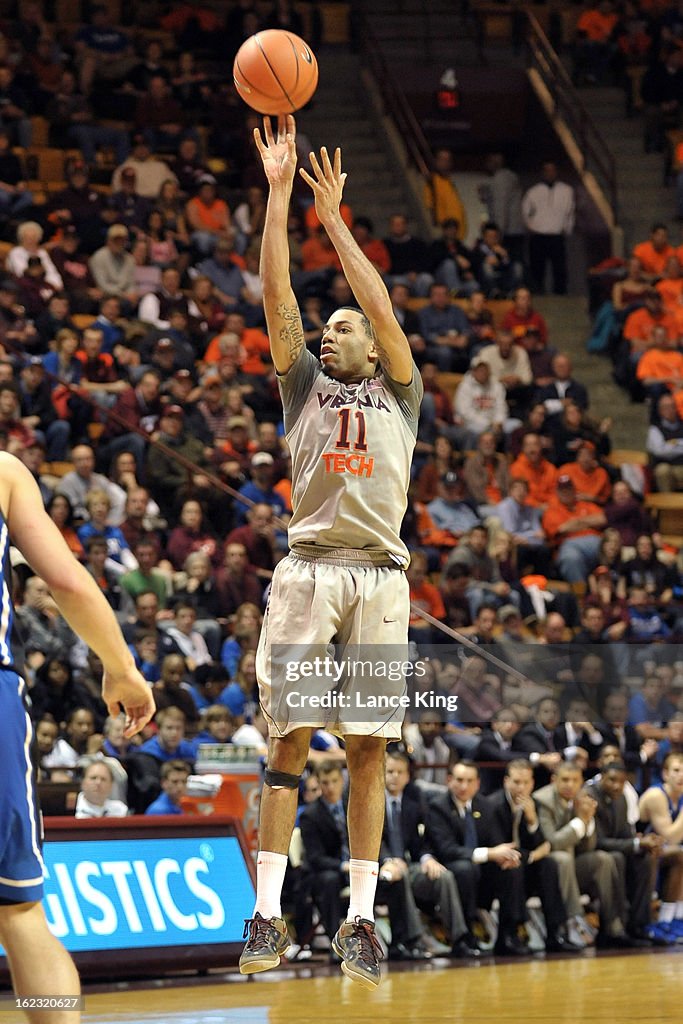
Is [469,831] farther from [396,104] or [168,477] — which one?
[396,104]

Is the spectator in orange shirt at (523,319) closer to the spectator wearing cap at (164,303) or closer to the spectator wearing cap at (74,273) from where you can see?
the spectator wearing cap at (164,303)

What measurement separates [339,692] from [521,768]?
5.11 metres

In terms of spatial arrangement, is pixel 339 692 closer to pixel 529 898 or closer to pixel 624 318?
pixel 529 898

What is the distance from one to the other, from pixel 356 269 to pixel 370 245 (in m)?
12.3

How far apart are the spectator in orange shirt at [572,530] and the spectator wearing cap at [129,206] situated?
512cm

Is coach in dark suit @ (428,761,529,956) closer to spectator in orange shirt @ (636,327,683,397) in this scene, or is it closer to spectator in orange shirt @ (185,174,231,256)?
spectator in orange shirt @ (636,327,683,397)

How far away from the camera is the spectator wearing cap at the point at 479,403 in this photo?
55.4 ft

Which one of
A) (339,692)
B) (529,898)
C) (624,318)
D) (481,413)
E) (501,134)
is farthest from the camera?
(501,134)

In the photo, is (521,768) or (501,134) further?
(501,134)

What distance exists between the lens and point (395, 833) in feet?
35.7

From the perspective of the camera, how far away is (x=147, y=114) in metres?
19.5

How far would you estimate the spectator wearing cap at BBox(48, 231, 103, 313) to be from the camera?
1600cm

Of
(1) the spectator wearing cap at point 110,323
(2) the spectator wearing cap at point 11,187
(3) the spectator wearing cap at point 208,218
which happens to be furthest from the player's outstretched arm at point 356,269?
(3) the spectator wearing cap at point 208,218

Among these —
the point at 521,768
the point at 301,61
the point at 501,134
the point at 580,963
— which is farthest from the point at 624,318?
the point at 301,61
